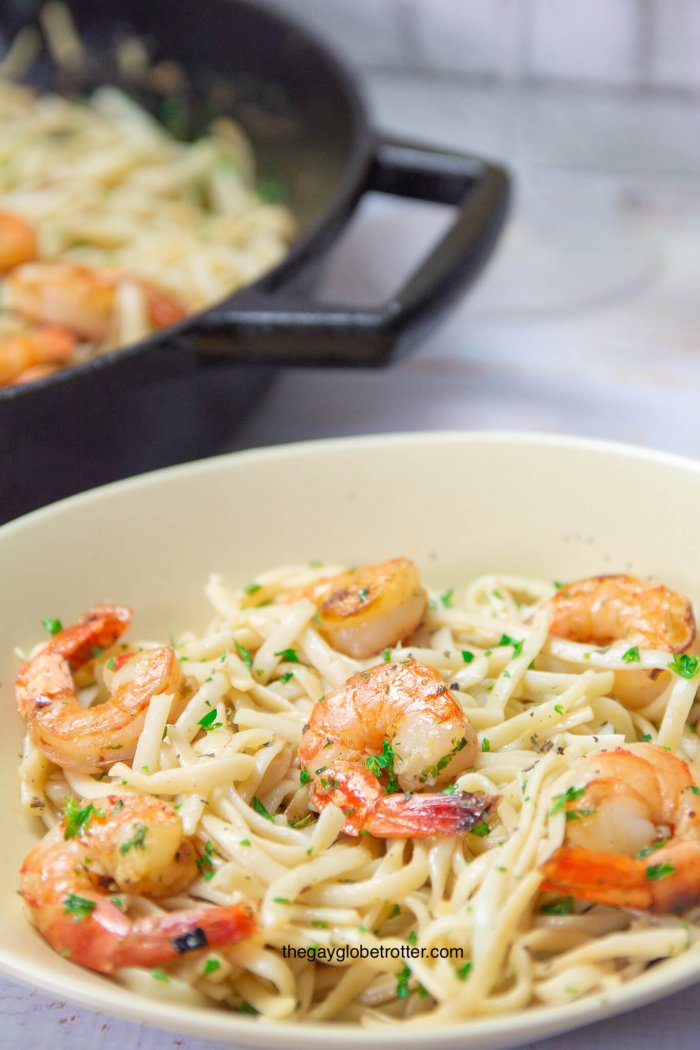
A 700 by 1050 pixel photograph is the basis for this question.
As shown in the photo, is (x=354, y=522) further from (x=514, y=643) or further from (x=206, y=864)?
(x=206, y=864)

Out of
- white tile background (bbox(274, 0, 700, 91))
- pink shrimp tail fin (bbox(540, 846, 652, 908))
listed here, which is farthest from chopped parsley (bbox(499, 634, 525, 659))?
white tile background (bbox(274, 0, 700, 91))

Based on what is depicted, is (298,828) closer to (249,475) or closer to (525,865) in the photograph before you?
(525,865)

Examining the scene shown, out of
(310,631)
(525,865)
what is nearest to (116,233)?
(310,631)

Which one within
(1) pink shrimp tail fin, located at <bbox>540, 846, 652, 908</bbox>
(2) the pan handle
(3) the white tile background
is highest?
(3) the white tile background

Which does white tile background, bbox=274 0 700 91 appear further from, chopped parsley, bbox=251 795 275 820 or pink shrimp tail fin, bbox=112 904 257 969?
pink shrimp tail fin, bbox=112 904 257 969

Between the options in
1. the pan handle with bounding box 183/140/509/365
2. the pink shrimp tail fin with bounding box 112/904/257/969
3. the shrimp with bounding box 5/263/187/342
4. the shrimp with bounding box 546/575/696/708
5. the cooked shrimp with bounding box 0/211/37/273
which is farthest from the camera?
the cooked shrimp with bounding box 0/211/37/273
